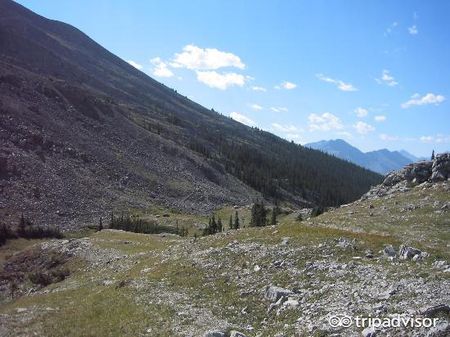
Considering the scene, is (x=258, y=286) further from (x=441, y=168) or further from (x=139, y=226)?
(x=139, y=226)

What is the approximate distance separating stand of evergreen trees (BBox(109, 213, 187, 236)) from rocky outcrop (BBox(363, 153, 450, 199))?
5402 centimetres

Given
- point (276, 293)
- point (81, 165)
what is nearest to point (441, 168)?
point (276, 293)

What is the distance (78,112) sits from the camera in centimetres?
16375

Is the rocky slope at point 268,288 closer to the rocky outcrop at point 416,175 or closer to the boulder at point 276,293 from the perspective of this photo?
the boulder at point 276,293

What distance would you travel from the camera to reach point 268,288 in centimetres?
2752

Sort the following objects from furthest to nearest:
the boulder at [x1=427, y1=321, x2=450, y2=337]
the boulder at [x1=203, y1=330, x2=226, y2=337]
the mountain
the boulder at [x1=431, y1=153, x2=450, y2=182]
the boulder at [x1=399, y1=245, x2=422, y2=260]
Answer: the mountain → the boulder at [x1=431, y1=153, x2=450, y2=182] → the boulder at [x1=399, y1=245, x2=422, y2=260] → the boulder at [x1=203, y1=330, x2=226, y2=337] → the boulder at [x1=427, y1=321, x2=450, y2=337]

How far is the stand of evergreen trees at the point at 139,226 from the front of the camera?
105250 millimetres

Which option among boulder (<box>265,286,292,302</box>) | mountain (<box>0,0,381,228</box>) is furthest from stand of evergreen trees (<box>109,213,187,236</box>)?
boulder (<box>265,286,292,302</box>)

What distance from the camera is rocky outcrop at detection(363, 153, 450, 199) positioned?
62.3 m

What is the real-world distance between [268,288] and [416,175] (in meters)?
48.3

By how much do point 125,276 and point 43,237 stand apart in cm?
5977

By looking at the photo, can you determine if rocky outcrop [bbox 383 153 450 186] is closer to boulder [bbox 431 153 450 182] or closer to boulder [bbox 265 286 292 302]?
boulder [bbox 431 153 450 182]

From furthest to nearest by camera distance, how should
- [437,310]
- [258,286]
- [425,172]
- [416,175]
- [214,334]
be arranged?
[416,175]
[425,172]
[258,286]
[214,334]
[437,310]

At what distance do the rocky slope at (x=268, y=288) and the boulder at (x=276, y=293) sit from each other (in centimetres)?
6
